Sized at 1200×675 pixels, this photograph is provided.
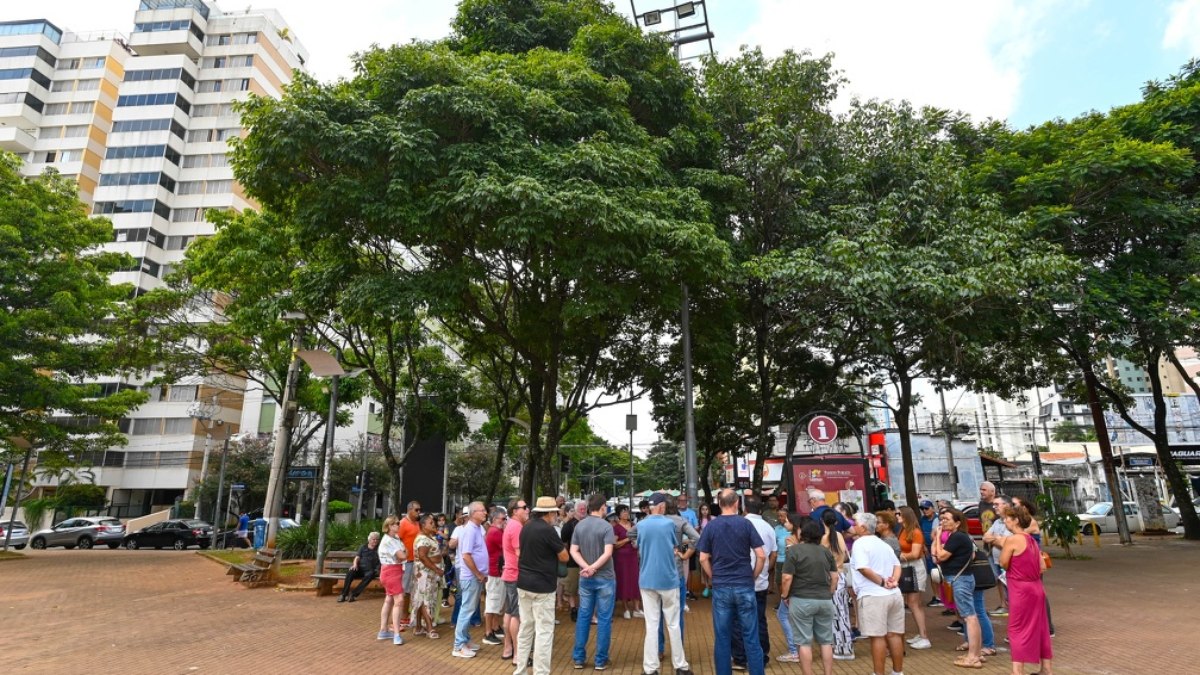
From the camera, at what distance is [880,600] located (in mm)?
6223

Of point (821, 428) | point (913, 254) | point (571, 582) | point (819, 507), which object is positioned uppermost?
point (913, 254)

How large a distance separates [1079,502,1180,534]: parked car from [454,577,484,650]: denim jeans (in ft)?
93.1

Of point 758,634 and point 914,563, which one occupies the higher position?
point 914,563

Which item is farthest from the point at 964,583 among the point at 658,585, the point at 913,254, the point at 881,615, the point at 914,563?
the point at 913,254

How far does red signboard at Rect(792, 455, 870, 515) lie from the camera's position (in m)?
13.0

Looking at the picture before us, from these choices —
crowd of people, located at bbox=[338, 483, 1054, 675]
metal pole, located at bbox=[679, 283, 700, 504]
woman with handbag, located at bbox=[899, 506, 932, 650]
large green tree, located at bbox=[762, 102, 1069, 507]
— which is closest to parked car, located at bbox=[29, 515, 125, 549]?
crowd of people, located at bbox=[338, 483, 1054, 675]

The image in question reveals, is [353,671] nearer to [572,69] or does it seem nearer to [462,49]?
[572,69]

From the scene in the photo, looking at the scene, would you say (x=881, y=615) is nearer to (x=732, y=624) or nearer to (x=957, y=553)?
(x=732, y=624)

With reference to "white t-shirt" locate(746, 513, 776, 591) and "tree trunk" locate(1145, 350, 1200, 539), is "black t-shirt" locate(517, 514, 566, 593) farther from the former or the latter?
"tree trunk" locate(1145, 350, 1200, 539)

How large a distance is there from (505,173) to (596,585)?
6094 mm

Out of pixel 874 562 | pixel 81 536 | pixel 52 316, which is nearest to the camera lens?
pixel 874 562

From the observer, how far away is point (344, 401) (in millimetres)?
21891

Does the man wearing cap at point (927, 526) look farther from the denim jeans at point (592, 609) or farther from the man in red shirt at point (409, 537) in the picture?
the man in red shirt at point (409, 537)

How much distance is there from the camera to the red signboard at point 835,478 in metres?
13.0
